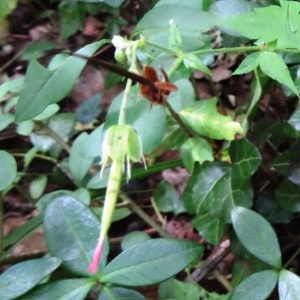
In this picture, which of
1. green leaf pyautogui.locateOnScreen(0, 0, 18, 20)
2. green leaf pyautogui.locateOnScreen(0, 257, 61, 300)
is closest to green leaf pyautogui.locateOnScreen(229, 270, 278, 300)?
green leaf pyautogui.locateOnScreen(0, 257, 61, 300)

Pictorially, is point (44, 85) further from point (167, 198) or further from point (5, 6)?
point (5, 6)

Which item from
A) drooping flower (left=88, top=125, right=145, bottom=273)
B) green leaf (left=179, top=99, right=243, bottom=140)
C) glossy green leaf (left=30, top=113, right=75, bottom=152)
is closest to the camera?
drooping flower (left=88, top=125, right=145, bottom=273)

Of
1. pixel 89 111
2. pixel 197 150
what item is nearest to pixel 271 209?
pixel 197 150

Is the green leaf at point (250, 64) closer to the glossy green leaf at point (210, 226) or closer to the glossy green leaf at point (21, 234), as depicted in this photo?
the glossy green leaf at point (210, 226)

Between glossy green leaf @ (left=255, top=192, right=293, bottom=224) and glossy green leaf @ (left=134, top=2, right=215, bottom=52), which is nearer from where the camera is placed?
glossy green leaf @ (left=134, top=2, right=215, bottom=52)

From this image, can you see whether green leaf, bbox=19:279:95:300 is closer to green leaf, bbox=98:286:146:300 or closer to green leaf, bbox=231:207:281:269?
green leaf, bbox=98:286:146:300

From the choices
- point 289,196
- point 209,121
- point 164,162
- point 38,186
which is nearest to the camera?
point 209,121
